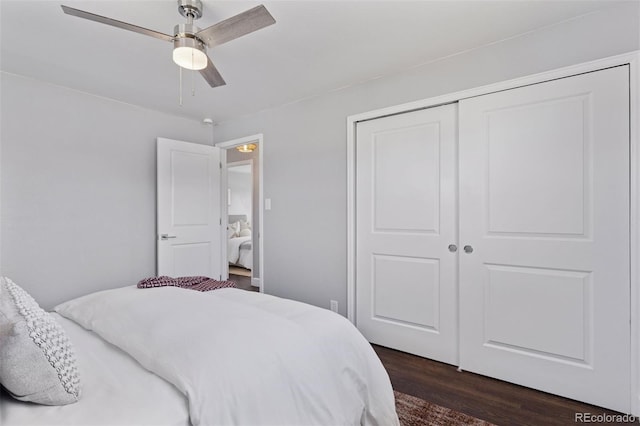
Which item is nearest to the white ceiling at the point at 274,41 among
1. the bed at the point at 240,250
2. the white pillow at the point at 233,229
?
the bed at the point at 240,250

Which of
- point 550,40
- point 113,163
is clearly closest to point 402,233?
point 550,40

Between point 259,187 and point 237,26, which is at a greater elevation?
point 237,26

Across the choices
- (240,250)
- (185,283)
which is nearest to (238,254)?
(240,250)

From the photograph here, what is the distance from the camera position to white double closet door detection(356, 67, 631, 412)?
6.11 feet

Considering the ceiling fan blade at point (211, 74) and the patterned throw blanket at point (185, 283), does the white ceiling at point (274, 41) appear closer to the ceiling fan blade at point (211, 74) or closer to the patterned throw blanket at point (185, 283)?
the ceiling fan blade at point (211, 74)

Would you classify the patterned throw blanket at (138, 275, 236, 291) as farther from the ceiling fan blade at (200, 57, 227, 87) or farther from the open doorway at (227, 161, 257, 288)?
the open doorway at (227, 161, 257, 288)

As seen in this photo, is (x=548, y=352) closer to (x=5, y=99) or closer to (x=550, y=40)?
(x=550, y=40)

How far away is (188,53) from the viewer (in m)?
1.68

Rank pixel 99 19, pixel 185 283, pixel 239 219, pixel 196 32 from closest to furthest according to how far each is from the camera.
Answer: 1. pixel 99 19
2. pixel 196 32
3. pixel 185 283
4. pixel 239 219

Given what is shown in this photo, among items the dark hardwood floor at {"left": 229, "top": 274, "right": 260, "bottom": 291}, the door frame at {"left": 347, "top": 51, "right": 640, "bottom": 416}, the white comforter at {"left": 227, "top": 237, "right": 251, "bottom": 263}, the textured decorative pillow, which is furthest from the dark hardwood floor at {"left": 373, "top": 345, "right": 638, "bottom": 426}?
the white comforter at {"left": 227, "top": 237, "right": 251, "bottom": 263}

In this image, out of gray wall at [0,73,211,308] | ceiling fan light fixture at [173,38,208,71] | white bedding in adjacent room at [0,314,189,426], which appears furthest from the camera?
gray wall at [0,73,211,308]

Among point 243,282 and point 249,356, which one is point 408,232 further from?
point 243,282

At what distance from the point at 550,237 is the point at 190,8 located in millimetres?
2518

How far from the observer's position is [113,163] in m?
3.25
